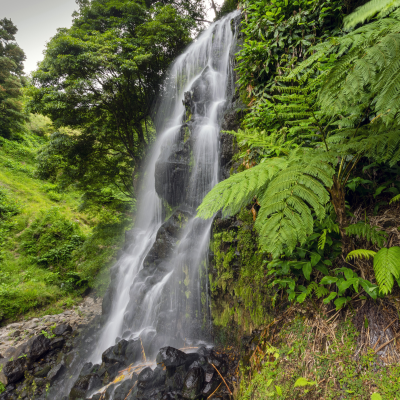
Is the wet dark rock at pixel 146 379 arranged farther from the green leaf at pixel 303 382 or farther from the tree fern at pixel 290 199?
the tree fern at pixel 290 199

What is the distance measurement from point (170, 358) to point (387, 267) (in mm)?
3295

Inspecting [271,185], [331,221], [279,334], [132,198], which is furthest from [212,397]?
[132,198]

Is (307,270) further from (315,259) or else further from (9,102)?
(9,102)

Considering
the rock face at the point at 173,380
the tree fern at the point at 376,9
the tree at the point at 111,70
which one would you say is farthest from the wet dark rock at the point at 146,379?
the tree at the point at 111,70

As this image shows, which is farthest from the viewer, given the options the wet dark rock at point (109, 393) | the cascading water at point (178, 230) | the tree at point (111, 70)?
the tree at point (111, 70)

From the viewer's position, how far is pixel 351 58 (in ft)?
4.48

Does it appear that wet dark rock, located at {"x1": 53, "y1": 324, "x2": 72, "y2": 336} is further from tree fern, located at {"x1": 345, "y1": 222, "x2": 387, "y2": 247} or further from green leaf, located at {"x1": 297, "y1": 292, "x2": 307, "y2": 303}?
tree fern, located at {"x1": 345, "y1": 222, "x2": 387, "y2": 247}

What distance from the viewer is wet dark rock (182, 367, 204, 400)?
9.20 feet

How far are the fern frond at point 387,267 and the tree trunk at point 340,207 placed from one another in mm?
416

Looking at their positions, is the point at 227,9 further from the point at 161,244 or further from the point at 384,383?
the point at 384,383

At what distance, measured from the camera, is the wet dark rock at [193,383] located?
2.80 metres

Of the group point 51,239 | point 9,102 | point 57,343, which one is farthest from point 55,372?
point 9,102

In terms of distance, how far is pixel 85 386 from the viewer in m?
4.12

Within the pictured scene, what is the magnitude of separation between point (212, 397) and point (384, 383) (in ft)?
6.96
